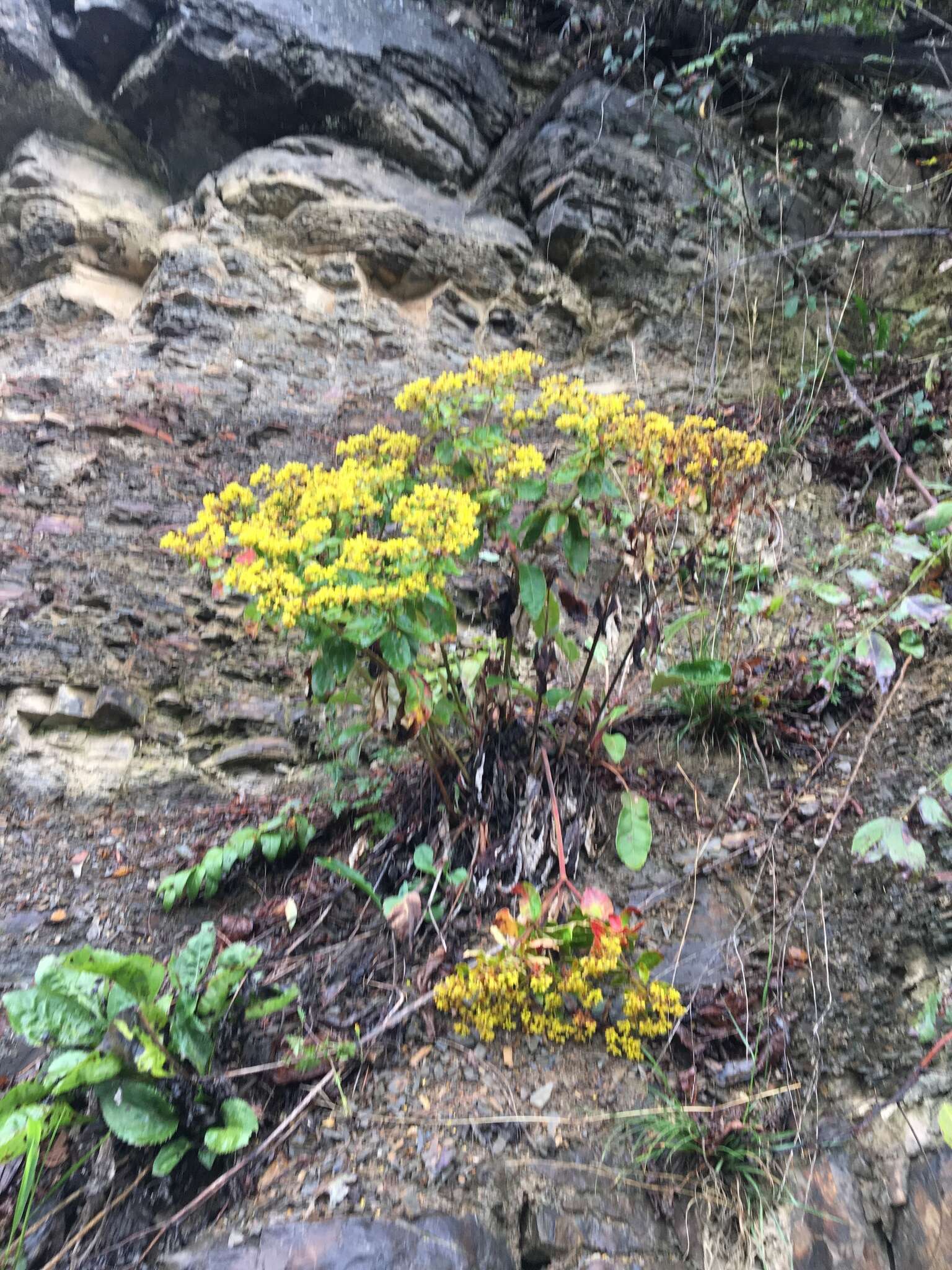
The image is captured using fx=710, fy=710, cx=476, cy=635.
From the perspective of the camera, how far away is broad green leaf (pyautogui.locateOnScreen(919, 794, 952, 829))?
160cm

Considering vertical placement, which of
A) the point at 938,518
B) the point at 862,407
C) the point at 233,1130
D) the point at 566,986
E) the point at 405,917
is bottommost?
the point at 233,1130

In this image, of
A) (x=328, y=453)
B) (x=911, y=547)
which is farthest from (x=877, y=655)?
(x=328, y=453)

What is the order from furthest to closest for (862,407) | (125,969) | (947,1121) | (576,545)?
1. (862,407)
2. (576,545)
3. (125,969)
4. (947,1121)

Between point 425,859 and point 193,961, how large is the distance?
2.07ft

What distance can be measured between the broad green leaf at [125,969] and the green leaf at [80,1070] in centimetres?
13

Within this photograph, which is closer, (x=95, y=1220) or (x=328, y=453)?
(x=95, y=1220)

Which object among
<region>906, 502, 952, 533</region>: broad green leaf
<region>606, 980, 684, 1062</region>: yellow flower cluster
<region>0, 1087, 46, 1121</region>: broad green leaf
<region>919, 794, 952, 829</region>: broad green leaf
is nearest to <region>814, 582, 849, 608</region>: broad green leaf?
<region>906, 502, 952, 533</region>: broad green leaf

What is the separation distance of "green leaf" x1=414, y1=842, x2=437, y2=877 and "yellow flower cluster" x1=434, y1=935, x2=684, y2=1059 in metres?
0.35

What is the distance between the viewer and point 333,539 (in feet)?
5.62

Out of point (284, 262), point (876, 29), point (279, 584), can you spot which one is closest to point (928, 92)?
point (876, 29)

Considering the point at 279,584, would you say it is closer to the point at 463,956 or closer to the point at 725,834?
the point at 463,956

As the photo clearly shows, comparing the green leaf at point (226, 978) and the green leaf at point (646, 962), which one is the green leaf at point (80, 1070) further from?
the green leaf at point (646, 962)

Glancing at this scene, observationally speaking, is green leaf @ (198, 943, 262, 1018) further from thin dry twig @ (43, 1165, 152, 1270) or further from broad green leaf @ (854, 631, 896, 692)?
broad green leaf @ (854, 631, 896, 692)

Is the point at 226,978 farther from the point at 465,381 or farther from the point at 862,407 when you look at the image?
the point at 862,407
